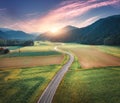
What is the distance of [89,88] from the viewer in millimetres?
48781

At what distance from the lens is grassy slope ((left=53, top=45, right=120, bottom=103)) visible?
41.5 meters

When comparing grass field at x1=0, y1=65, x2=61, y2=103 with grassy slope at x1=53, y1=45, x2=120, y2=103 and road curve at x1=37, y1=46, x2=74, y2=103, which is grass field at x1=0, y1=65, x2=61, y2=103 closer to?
road curve at x1=37, y1=46, x2=74, y2=103

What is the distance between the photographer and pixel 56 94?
45.3 m

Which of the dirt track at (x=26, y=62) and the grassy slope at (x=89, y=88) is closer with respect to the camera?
the grassy slope at (x=89, y=88)

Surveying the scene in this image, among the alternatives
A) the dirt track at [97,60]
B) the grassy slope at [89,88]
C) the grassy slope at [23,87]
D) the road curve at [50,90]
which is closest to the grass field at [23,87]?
the grassy slope at [23,87]

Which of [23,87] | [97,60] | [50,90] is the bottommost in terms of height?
[50,90]

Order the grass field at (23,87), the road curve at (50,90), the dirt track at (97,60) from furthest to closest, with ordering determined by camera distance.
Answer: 1. the dirt track at (97,60)
2. the grass field at (23,87)
3. the road curve at (50,90)

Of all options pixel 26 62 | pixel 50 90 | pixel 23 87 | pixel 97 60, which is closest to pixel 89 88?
→ pixel 50 90

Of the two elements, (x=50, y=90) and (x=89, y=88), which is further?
(x=50, y=90)

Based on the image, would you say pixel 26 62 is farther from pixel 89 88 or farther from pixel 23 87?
pixel 89 88

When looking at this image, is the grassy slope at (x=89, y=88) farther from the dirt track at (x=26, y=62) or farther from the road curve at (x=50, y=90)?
the dirt track at (x=26, y=62)

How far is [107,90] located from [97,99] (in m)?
6.50

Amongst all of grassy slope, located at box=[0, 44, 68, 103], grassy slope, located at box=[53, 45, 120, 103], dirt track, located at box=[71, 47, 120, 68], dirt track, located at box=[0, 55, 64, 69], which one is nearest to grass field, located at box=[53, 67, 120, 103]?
grassy slope, located at box=[53, 45, 120, 103]

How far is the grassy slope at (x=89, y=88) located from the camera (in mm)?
41469
